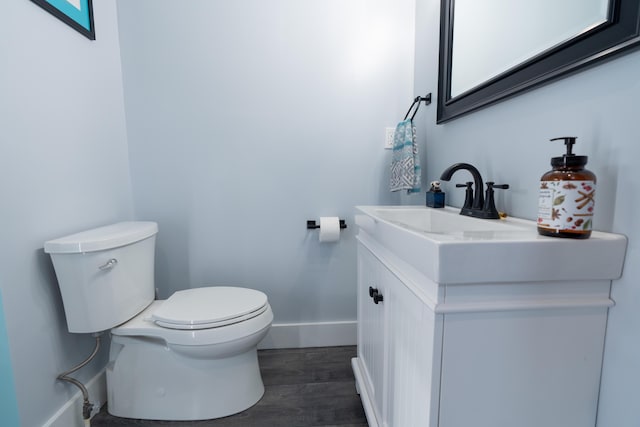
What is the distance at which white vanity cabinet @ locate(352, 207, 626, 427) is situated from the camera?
507mm

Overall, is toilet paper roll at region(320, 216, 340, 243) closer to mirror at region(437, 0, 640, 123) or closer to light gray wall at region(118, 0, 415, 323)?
light gray wall at region(118, 0, 415, 323)

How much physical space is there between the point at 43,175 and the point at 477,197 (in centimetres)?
146

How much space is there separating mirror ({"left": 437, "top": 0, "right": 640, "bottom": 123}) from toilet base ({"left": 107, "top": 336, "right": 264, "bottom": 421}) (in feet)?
4.57

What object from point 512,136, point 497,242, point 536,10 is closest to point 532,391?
point 497,242

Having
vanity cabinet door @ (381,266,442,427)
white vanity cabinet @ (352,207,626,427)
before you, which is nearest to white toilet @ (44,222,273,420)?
vanity cabinet door @ (381,266,442,427)

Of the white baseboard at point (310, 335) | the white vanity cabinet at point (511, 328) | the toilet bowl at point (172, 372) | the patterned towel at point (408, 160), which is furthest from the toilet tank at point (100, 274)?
the patterned towel at point (408, 160)

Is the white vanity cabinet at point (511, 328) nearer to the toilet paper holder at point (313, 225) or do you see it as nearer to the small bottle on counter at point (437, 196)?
the small bottle on counter at point (437, 196)

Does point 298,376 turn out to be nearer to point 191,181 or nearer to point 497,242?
point 191,181

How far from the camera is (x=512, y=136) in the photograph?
0.85 meters

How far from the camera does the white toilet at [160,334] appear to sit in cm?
106

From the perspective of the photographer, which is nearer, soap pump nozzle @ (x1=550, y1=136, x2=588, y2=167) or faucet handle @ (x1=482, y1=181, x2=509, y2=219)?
soap pump nozzle @ (x1=550, y1=136, x2=588, y2=167)

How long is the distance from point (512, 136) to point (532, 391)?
0.66 metres

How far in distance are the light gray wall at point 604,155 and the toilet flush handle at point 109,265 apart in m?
1.35

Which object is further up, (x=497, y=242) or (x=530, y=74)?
(x=530, y=74)
